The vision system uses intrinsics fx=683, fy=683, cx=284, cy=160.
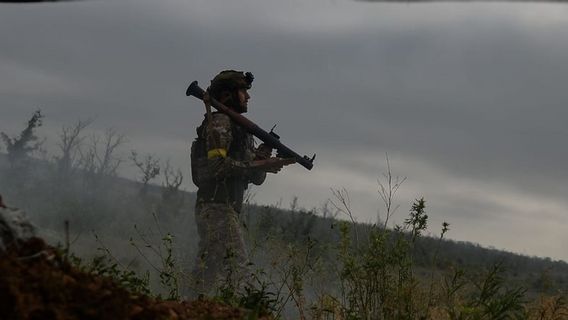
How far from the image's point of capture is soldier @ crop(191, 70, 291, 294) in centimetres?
609

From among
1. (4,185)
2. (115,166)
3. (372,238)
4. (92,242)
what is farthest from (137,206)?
(372,238)

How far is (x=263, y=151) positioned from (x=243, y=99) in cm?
57

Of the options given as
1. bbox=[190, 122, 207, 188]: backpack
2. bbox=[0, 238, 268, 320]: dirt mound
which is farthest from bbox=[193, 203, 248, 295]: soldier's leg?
bbox=[0, 238, 268, 320]: dirt mound

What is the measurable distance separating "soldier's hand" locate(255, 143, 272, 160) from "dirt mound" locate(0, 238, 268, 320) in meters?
4.23

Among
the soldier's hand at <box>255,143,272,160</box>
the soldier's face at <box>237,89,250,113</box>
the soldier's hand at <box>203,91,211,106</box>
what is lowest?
the soldier's hand at <box>255,143,272,160</box>

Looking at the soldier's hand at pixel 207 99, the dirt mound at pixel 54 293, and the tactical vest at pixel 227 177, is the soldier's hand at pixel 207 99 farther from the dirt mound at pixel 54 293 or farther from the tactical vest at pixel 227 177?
the dirt mound at pixel 54 293

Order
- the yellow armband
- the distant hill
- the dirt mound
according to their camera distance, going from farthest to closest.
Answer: the distant hill → the yellow armband → the dirt mound

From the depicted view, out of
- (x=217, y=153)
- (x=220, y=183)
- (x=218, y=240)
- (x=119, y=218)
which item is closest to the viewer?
(x=217, y=153)

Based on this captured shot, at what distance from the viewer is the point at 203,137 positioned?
20.7ft

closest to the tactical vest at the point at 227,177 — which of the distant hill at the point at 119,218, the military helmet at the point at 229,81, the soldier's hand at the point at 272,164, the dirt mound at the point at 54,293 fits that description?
the soldier's hand at the point at 272,164

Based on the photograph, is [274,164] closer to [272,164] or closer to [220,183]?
[272,164]

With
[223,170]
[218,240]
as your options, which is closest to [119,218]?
[218,240]

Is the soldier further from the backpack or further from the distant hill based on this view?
the distant hill

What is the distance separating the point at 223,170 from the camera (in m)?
6.10
